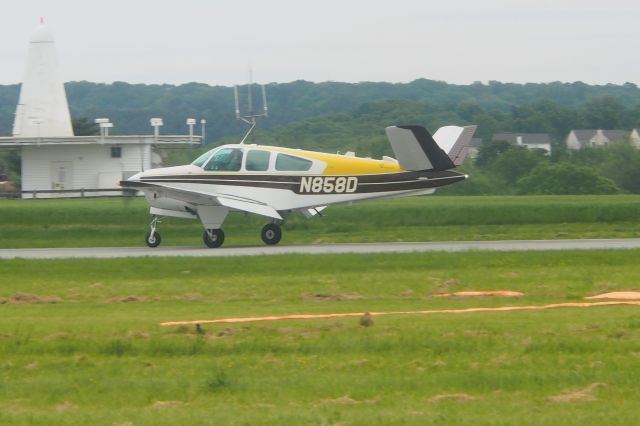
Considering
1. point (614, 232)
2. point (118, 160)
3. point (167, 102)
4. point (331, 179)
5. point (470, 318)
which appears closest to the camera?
point (470, 318)

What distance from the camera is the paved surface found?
26.0 meters

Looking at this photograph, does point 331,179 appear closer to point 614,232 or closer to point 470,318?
point 614,232

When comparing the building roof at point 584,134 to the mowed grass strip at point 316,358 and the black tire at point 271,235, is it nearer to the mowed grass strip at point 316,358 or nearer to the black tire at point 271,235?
the black tire at point 271,235

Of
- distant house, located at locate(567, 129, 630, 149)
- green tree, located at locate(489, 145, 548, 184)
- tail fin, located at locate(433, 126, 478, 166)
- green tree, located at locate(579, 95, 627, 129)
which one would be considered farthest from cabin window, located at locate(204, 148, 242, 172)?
green tree, located at locate(579, 95, 627, 129)

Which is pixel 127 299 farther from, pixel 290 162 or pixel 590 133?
pixel 590 133

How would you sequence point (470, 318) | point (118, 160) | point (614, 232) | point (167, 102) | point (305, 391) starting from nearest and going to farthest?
point (305, 391), point (470, 318), point (614, 232), point (118, 160), point (167, 102)

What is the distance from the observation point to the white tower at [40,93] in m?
57.5

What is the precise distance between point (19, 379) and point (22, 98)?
162ft

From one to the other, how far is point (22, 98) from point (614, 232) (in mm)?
35383

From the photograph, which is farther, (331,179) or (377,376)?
(331,179)

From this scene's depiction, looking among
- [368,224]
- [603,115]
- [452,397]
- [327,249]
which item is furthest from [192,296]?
[603,115]

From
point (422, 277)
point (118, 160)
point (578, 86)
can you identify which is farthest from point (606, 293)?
point (578, 86)

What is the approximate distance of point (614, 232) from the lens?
33344 millimetres

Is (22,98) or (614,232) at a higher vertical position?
(22,98)
